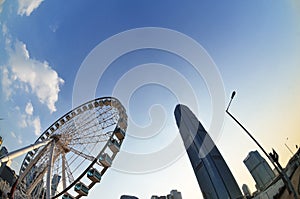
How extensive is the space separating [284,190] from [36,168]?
38510 mm

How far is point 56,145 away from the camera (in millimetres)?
24344

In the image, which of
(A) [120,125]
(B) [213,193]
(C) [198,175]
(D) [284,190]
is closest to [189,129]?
(C) [198,175]

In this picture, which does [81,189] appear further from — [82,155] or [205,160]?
[205,160]

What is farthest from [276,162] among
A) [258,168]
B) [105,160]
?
[258,168]

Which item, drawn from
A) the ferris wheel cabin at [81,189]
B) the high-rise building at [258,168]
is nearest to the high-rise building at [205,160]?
the high-rise building at [258,168]

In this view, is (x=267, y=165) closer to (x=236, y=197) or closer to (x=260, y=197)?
(x=236, y=197)

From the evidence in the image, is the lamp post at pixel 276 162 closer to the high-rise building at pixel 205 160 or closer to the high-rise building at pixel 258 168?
the high-rise building at pixel 258 168

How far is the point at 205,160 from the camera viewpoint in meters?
110

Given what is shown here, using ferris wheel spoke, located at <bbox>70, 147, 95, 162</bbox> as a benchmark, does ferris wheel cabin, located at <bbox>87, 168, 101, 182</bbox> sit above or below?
below

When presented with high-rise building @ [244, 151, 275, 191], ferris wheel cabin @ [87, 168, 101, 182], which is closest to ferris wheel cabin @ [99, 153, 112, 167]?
ferris wheel cabin @ [87, 168, 101, 182]

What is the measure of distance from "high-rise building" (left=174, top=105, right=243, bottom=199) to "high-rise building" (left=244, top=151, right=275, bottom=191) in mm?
14546

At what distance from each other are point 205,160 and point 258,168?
2864 cm

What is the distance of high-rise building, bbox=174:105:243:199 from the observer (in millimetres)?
100500

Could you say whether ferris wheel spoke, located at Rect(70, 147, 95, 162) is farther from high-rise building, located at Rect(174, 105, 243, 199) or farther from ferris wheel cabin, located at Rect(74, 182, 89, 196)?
high-rise building, located at Rect(174, 105, 243, 199)
